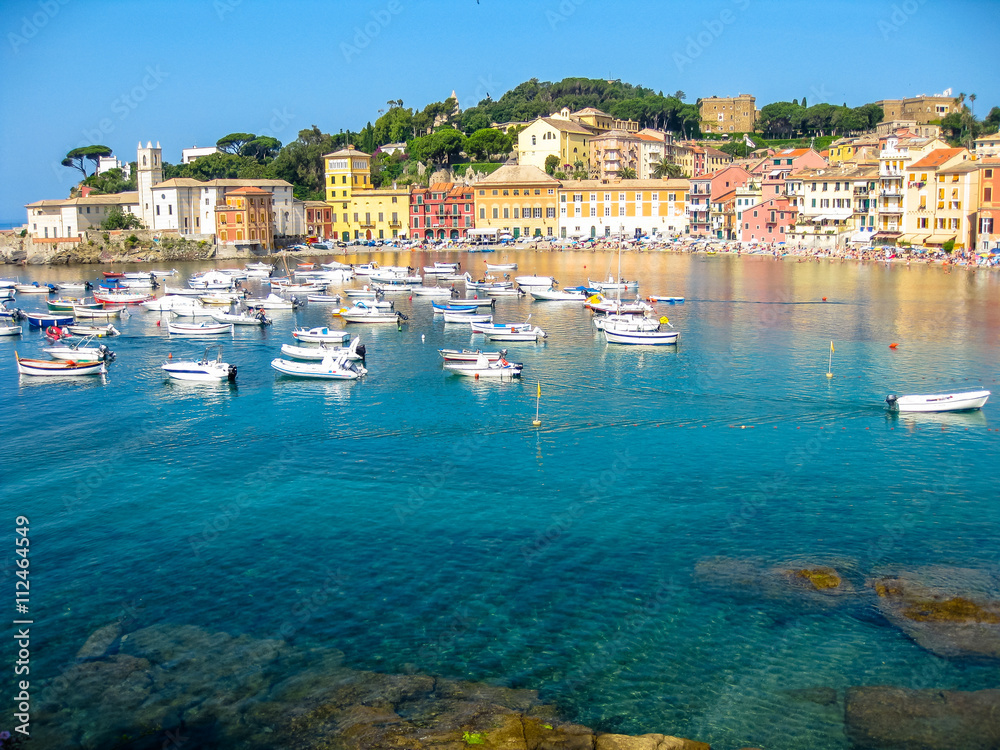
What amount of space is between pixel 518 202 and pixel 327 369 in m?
67.2

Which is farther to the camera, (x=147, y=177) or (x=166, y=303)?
(x=147, y=177)

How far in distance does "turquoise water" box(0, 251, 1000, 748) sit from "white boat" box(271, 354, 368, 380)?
52 cm

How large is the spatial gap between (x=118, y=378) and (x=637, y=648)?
25.1m

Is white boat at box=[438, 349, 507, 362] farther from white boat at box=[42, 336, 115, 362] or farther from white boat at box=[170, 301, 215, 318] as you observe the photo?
white boat at box=[170, 301, 215, 318]

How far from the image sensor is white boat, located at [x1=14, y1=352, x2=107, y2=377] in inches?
1282

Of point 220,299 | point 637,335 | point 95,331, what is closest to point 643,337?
point 637,335

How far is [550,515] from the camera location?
62.7 ft

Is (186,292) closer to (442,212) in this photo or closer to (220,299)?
(220,299)

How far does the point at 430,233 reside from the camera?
3935 inches

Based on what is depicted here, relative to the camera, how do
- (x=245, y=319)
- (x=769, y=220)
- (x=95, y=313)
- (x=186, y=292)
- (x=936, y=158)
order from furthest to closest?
(x=769, y=220)
(x=936, y=158)
(x=186, y=292)
(x=95, y=313)
(x=245, y=319)

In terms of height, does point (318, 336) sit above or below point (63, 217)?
below

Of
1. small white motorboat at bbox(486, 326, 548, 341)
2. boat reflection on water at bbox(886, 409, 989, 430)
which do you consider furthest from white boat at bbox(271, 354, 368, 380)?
boat reflection on water at bbox(886, 409, 989, 430)

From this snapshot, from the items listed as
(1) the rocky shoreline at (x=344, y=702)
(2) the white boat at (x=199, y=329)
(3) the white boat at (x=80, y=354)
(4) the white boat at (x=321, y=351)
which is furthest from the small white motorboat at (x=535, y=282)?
(1) the rocky shoreline at (x=344, y=702)

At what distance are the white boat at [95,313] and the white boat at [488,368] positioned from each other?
79.9ft
